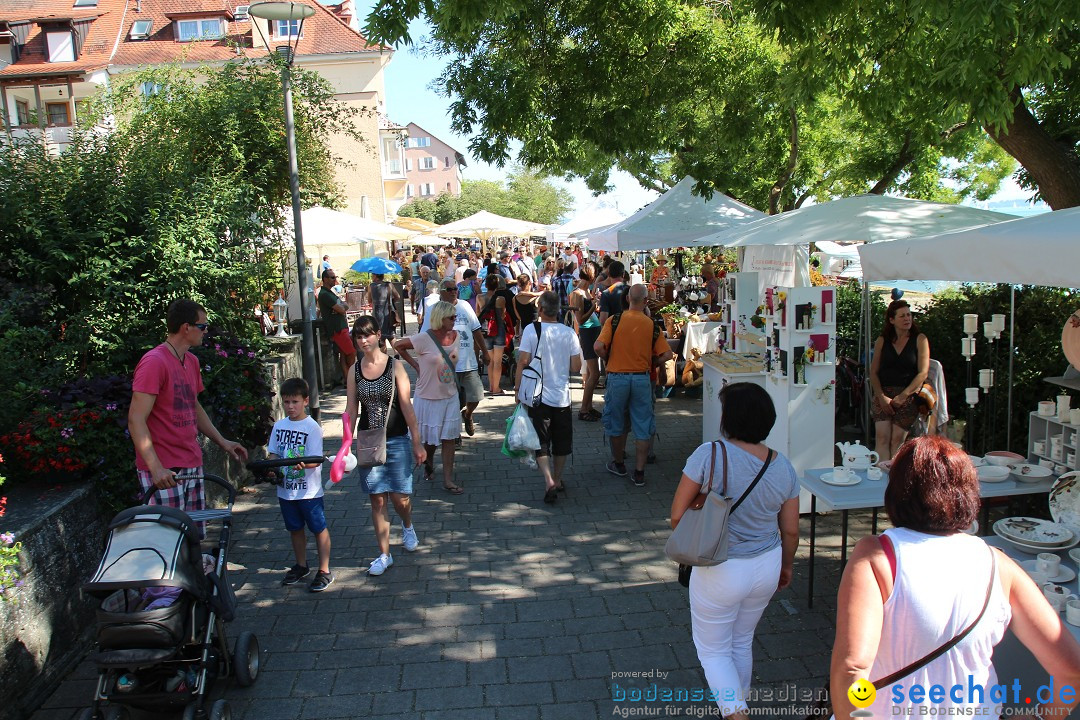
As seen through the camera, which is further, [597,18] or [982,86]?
[597,18]

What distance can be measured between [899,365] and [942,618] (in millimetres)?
5017

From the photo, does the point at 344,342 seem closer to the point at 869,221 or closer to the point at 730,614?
the point at 869,221

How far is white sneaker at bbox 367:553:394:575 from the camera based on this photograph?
540cm

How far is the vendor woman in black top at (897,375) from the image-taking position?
659 cm

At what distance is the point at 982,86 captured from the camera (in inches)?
218

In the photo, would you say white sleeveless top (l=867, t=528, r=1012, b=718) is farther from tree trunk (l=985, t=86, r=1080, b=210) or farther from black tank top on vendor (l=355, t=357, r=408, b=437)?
tree trunk (l=985, t=86, r=1080, b=210)


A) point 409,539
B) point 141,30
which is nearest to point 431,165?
point 141,30

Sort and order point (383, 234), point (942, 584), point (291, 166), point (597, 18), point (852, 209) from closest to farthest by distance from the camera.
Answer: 1. point (942, 584)
2. point (852, 209)
3. point (291, 166)
4. point (597, 18)
5. point (383, 234)

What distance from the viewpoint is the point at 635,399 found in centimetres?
725

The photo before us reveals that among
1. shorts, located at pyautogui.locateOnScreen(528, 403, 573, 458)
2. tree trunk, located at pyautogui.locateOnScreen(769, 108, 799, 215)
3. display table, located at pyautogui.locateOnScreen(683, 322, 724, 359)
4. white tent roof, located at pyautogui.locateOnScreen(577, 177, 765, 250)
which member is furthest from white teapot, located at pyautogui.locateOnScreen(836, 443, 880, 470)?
tree trunk, located at pyautogui.locateOnScreen(769, 108, 799, 215)

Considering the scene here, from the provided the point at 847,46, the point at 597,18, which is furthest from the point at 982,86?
the point at 597,18

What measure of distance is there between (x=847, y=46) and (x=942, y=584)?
657 centimetres

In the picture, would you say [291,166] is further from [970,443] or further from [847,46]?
[970,443]

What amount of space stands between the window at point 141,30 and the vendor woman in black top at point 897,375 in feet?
133
